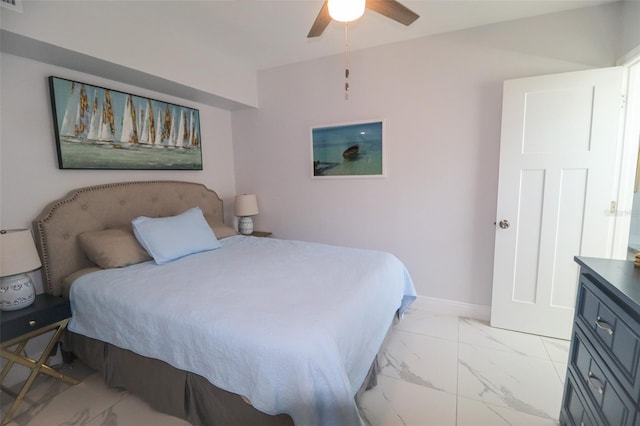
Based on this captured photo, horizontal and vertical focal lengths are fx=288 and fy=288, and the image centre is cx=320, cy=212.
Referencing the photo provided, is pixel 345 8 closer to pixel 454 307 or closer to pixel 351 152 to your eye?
pixel 351 152

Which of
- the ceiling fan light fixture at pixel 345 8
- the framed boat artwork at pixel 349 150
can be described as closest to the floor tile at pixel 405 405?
the framed boat artwork at pixel 349 150

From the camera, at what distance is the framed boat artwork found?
287 cm

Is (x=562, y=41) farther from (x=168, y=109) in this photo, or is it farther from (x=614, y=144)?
(x=168, y=109)

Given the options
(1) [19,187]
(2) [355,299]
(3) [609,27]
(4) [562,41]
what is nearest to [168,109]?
(1) [19,187]

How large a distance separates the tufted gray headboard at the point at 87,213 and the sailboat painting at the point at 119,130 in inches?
7.9

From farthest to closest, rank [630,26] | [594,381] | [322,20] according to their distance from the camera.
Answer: [630,26]
[322,20]
[594,381]

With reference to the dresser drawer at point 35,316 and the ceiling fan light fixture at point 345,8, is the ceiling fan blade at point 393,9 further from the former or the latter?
the dresser drawer at point 35,316

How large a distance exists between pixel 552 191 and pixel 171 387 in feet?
9.48

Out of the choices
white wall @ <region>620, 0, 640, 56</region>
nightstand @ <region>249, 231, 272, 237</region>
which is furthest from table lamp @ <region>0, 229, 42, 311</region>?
white wall @ <region>620, 0, 640, 56</region>

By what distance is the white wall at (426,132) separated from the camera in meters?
2.33

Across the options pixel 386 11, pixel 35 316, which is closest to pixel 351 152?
pixel 386 11

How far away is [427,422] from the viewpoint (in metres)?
1.57

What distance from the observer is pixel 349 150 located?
3002 mm

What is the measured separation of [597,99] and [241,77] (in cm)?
315
